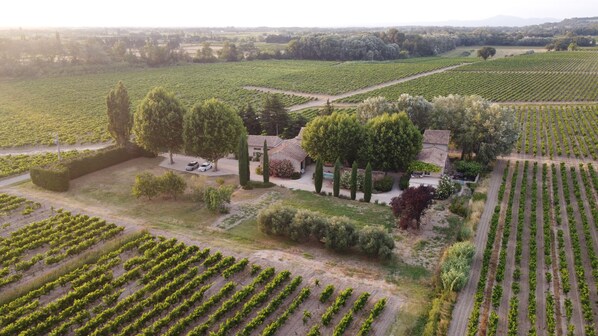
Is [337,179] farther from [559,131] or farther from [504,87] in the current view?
[504,87]

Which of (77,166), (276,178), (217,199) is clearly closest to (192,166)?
(276,178)

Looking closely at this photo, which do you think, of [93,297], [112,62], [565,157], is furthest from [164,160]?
[112,62]

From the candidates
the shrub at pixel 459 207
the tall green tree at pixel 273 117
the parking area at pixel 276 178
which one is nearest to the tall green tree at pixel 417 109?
the parking area at pixel 276 178

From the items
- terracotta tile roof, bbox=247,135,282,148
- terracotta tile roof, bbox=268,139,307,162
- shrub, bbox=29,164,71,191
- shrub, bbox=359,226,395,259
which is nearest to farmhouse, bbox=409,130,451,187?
terracotta tile roof, bbox=268,139,307,162

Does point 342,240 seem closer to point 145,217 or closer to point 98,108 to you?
point 145,217

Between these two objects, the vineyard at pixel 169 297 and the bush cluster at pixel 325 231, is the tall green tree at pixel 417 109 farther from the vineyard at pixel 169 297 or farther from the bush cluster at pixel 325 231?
the vineyard at pixel 169 297

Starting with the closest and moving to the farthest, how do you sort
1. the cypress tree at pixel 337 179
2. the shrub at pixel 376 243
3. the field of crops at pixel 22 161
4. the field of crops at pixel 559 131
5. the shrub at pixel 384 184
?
1. the shrub at pixel 376 243
2. the cypress tree at pixel 337 179
3. the shrub at pixel 384 184
4. the field of crops at pixel 22 161
5. the field of crops at pixel 559 131
